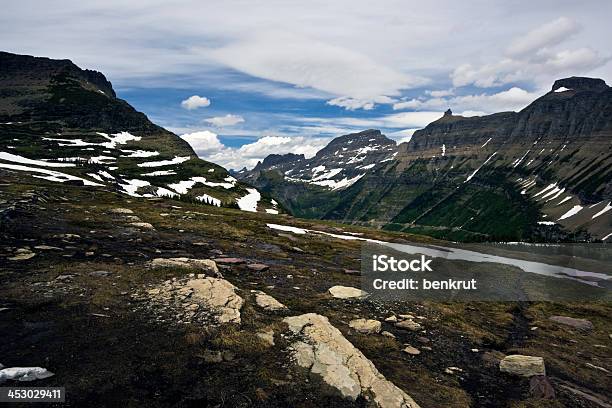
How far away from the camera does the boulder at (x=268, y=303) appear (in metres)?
20.4

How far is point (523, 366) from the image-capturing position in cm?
1705

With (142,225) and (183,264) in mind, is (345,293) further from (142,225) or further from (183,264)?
(142,225)

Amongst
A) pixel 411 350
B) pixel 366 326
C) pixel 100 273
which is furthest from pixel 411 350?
pixel 100 273

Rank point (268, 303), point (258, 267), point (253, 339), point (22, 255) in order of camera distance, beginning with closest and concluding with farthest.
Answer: point (253, 339), point (268, 303), point (22, 255), point (258, 267)

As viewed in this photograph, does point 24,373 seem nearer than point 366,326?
Yes

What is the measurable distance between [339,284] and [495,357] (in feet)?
41.7

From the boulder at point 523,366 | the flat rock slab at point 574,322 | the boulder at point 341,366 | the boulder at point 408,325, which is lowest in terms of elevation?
the flat rock slab at point 574,322

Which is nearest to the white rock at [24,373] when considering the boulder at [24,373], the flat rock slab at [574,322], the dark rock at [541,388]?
the boulder at [24,373]

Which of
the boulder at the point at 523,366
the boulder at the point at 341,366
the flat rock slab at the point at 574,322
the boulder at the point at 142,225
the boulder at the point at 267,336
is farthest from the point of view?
the boulder at the point at 142,225

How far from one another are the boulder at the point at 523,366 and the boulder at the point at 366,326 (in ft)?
19.4

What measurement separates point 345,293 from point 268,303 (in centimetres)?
700

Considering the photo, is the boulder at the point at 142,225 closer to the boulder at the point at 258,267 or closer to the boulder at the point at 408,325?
the boulder at the point at 258,267

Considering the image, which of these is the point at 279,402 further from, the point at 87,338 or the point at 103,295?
the point at 103,295

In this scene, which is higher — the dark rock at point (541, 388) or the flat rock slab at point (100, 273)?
the flat rock slab at point (100, 273)
